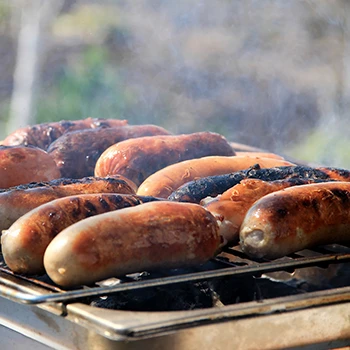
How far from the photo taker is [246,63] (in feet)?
58.6

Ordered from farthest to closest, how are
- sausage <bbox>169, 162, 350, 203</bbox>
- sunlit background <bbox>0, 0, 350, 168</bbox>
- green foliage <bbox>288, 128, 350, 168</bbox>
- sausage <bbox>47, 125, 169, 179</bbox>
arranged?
1. sunlit background <bbox>0, 0, 350, 168</bbox>
2. green foliage <bbox>288, 128, 350, 168</bbox>
3. sausage <bbox>47, 125, 169, 179</bbox>
4. sausage <bbox>169, 162, 350, 203</bbox>

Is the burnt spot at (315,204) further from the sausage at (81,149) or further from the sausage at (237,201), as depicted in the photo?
the sausage at (81,149)

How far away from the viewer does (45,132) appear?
17.4 ft

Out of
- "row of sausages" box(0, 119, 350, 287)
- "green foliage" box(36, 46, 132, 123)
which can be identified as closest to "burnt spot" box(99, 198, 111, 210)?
"row of sausages" box(0, 119, 350, 287)

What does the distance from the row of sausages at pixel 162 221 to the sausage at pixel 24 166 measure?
695 millimetres

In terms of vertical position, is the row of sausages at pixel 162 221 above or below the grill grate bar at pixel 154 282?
above

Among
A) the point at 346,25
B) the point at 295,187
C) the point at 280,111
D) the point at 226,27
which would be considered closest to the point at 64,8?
the point at 226,27

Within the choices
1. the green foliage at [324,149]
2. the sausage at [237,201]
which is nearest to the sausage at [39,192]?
the sausage at [237,201]

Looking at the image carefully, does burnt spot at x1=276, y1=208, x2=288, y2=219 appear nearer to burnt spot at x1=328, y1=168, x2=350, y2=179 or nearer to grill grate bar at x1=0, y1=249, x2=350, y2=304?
grill grate bar at x1=0, y1=249, x2=350, y2=304

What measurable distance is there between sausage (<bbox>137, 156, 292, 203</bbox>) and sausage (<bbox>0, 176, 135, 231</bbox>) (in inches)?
16.5

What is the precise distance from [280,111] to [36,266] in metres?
15.6

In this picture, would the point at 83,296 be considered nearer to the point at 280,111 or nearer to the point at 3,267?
the point at 3,267

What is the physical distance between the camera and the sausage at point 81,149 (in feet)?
15.4

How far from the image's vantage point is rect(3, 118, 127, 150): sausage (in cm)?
523
